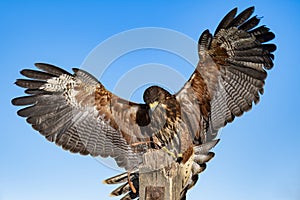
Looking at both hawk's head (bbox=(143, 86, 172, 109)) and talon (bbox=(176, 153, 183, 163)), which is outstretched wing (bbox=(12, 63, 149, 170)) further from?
talon (bbox=(176, 153, 183, 163))

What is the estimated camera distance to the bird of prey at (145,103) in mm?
6070

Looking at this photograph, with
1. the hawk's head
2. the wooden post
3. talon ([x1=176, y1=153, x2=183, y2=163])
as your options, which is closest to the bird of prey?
the hawk's head

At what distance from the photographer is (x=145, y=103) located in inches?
232

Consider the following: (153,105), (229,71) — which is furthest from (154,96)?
(229,71)

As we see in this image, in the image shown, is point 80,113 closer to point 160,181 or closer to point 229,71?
point 229,71

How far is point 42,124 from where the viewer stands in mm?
6359

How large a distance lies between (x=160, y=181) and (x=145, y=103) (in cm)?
203

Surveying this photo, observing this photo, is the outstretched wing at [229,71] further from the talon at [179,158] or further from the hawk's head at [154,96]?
the talon at [179,158]

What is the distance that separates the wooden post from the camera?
13.0ft

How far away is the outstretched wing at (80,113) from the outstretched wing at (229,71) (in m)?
0.93

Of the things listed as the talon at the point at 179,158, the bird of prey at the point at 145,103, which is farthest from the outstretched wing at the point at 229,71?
the talon at the point at 179,158

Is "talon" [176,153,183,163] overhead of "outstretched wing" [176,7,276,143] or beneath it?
beneath

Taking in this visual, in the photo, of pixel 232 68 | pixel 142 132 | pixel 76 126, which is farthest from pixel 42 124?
pixel 232 68

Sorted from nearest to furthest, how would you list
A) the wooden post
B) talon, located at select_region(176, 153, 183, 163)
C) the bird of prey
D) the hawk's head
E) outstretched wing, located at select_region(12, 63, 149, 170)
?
the wooden post → talon, located at select_region(176, 153, 183, 163) → the hawk's head → the bird of prey → outstretched wing, located at select_region(12, 63, 149, 170)
